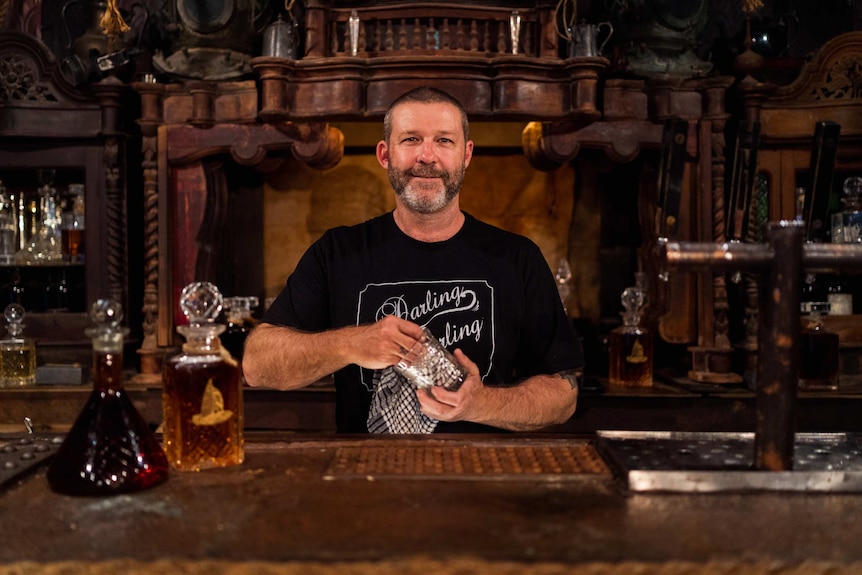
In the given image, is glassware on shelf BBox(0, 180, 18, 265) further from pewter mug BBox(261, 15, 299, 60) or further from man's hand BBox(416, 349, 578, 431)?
man's hand BBox(416, 349, 578, 431)

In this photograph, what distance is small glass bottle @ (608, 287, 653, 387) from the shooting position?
2.90 m

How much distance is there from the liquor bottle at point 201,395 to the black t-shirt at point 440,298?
0.73 m

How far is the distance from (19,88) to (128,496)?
2.45 m

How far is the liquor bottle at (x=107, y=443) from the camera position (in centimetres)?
106

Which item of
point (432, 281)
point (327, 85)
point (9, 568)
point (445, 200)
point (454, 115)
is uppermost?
point (327, 85)

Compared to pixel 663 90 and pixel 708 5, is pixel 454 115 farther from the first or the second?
pixel 708 5

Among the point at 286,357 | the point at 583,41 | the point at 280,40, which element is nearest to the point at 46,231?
the point at 280,40

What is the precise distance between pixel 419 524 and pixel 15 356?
8.16 feet

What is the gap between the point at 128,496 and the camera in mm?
1044

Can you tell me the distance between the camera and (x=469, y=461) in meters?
1.20

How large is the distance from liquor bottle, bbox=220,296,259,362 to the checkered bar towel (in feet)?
3.85

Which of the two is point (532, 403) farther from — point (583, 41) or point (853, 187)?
A: point (853, 187)

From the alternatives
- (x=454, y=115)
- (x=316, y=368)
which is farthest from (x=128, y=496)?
(x=454, y=115)

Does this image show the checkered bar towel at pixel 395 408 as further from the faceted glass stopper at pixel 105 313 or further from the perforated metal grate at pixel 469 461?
the faceted glass stopper at pixel 105 313
